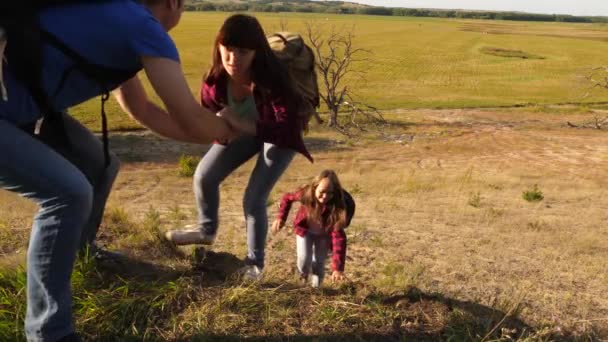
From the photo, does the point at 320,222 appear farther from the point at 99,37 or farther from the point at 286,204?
the point at 99,37

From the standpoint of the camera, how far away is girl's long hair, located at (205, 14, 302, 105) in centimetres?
320

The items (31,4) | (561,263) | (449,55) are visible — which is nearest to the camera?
(31,4)

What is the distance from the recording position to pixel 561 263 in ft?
19.9

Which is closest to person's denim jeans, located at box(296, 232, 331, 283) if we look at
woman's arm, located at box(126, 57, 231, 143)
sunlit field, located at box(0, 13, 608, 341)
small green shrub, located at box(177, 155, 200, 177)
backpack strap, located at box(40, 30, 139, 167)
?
sunlit field, located at box(0, 13, 608, 341)

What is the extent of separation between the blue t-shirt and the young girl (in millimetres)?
2245

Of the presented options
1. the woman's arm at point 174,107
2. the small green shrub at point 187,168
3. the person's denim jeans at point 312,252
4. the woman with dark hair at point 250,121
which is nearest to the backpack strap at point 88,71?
the woman's arm at point 174,107

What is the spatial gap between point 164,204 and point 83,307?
633 cm

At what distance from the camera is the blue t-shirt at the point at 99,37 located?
2.09 metres

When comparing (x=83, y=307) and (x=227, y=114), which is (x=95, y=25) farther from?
(x=83, y=307)

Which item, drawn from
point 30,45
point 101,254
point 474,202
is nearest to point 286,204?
point 101,254

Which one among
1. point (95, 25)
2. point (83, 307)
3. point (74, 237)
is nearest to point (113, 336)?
point (83, 307)

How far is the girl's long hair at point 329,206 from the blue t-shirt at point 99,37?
2243mm

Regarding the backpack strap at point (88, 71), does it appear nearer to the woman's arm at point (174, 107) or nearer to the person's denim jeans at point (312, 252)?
the woman's arm at point (174, 107)

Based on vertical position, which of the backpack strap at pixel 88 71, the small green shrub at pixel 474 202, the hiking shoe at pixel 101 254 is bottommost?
the small green shrub at pixel 474 202
